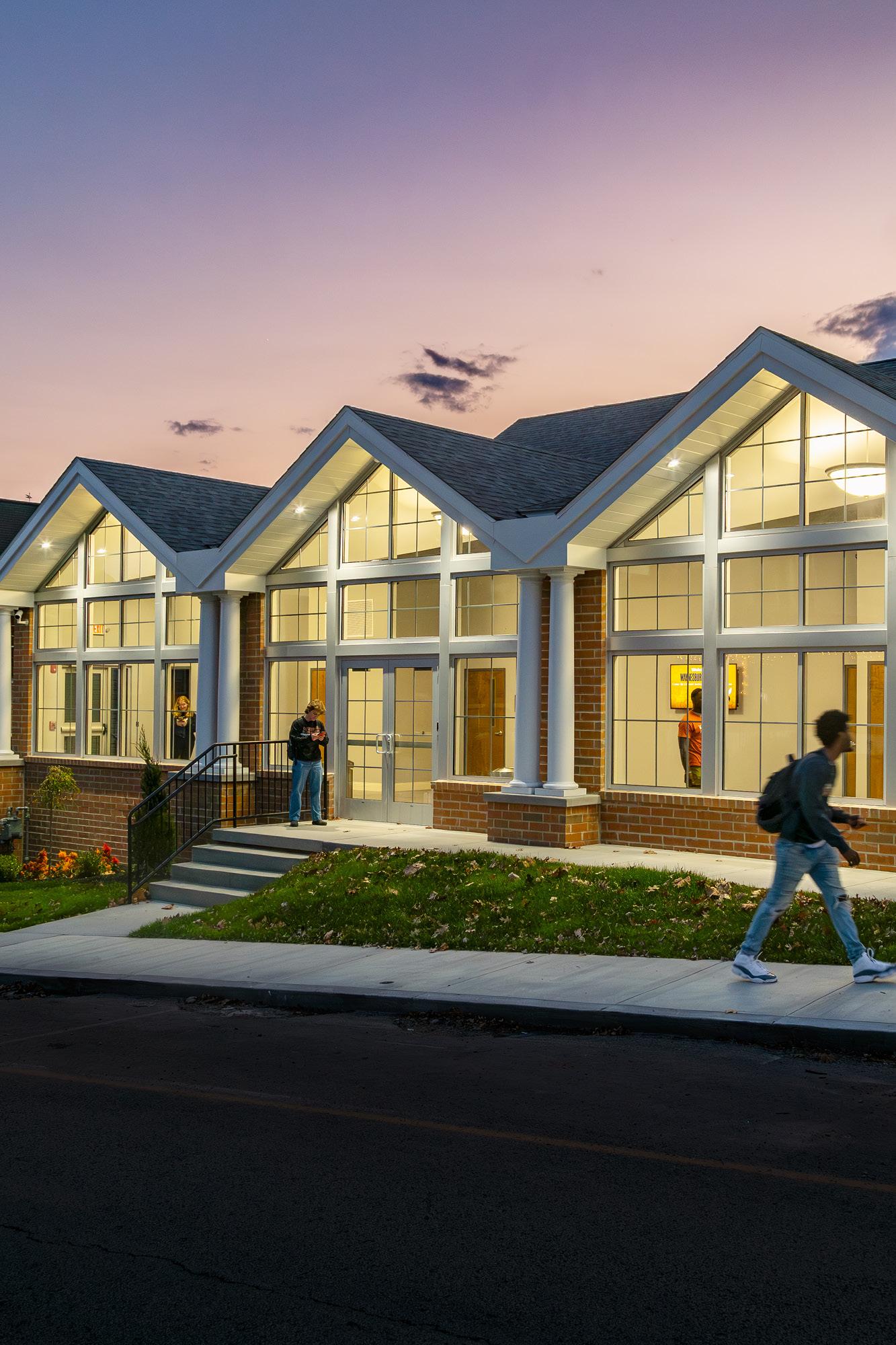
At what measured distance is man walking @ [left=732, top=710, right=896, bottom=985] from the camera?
8.93 meters

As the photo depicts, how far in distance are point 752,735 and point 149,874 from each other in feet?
26.4

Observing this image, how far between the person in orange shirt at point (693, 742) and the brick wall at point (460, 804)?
2791 mm

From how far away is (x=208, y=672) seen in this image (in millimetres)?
20812

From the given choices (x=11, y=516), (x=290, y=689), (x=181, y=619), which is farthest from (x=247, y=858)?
(x=11, y=516)

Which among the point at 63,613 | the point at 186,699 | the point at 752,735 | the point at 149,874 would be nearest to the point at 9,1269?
the point at 752,735

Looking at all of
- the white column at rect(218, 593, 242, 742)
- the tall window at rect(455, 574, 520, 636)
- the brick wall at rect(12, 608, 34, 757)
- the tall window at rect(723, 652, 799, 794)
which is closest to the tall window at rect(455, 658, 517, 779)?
the tall window at rect(455, 574, 520, 636)

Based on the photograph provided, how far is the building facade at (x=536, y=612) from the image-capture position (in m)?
14.5

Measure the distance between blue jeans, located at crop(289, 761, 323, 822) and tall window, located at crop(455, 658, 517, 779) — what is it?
1.95 m

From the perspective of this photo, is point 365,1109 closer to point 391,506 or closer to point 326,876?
point 326,876

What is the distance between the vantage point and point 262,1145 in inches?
250

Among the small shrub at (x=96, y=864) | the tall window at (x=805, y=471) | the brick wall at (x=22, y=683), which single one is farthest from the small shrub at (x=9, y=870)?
the tall window at (x=805, y=471)

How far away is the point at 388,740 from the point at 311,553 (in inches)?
131

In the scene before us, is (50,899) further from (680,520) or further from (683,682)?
(680,520)

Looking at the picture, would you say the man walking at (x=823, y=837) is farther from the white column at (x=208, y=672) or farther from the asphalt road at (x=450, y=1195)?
the white column at (x=208, y=672)
